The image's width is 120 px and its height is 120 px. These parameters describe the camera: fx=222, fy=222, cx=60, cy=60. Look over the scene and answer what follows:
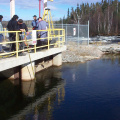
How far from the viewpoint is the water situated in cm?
730

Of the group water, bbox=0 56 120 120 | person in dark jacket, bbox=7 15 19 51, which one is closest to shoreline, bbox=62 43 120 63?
water, bbox=0 56 120 120

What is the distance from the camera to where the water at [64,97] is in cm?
730

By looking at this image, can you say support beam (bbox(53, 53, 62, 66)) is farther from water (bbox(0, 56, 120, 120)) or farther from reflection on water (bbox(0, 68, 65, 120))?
reflection on water (bbox(0, 68, 65, 120))

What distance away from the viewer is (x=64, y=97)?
891cm

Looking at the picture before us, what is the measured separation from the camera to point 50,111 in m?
7.51

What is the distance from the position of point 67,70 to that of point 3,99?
→ 5.89 metres

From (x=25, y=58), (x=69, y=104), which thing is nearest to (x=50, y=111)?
(x=69, y=104)

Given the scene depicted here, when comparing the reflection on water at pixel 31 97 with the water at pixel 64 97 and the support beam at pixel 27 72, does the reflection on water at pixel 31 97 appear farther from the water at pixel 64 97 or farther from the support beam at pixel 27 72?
Answer: the support beam at pixel 27 72

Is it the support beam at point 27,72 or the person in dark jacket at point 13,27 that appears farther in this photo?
the support beam at point 27,72

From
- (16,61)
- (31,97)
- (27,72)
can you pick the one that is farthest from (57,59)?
(31,97)

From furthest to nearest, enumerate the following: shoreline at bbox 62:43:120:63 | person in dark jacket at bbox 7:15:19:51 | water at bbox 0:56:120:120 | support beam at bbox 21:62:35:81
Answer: shoreline at bbox 62:43:120:63 → support beam at bbox 21:62:35:81 → person in dark jacket at bbox 7:15:19:51 → water at bbox 0:56:120:120

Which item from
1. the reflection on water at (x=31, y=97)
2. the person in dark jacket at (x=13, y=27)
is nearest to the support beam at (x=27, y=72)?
the reflection on water at (x=31, y=97)

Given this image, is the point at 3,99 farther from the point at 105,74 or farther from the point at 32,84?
the point at 105,74

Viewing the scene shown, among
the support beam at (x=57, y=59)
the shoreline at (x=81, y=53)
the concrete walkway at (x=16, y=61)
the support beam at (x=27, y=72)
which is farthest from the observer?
the shoreline at (x=81, y=53)
